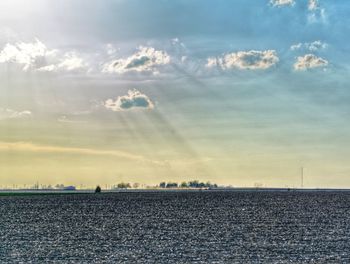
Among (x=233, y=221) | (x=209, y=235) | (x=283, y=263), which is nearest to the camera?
(x=283, y=263)

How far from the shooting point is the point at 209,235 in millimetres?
112750

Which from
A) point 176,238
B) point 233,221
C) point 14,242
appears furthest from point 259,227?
point 14,242

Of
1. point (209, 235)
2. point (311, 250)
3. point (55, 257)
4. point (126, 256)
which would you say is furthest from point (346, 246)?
point (55, 257)

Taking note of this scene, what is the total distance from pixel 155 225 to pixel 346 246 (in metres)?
54.4

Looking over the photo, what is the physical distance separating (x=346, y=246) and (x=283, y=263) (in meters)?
21.7

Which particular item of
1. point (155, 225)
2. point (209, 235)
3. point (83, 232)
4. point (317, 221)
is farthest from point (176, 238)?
point (317, 221)

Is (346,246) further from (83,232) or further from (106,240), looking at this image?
(83,232)

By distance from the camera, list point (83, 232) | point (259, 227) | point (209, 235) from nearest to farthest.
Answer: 1. point (209, 235)
2. point (83, 232)
3. point (259, 227)

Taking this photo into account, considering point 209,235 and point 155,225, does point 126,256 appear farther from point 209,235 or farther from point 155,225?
point 155,225

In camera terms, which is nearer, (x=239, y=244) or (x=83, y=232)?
(x=239, y=244)

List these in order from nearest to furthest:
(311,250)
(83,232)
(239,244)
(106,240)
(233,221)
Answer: (311,250), (239,244), (106,240), (83,232), (233,221)

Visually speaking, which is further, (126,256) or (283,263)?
(126,256)

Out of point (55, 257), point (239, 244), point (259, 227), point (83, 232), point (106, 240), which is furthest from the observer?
point (259, 227)

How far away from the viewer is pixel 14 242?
334 ft
